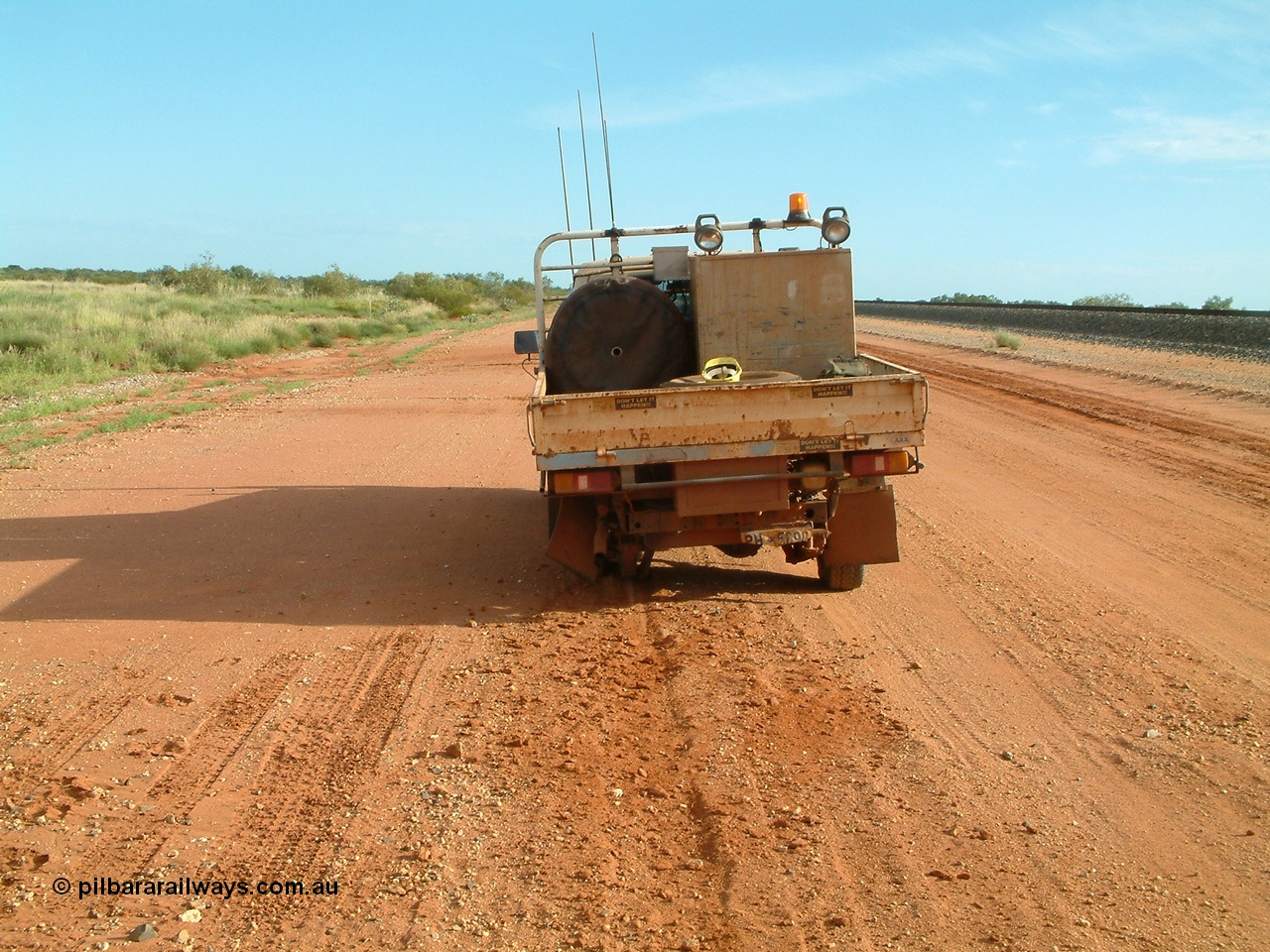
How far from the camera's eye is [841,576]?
295 inches

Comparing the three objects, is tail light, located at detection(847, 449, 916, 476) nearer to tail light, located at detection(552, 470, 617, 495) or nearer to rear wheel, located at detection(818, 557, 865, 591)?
rear wheel, located at detection(818, 557, 865, 591)

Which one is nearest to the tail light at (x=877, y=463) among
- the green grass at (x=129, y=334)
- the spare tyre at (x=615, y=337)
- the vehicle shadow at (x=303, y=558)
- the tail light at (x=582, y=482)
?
the tail light at (x=582, y=482)

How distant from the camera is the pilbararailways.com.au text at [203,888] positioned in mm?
3742

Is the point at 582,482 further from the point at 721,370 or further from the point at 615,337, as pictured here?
the point at 615,337

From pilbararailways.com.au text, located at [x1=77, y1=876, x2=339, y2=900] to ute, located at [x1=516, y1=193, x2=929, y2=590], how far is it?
3.29 meters

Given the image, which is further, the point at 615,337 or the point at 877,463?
the point at 615,337

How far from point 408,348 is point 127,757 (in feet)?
113

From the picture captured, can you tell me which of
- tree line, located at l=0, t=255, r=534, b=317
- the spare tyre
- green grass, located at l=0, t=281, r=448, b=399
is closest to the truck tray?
the spare tyre

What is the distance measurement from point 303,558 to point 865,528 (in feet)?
14.2

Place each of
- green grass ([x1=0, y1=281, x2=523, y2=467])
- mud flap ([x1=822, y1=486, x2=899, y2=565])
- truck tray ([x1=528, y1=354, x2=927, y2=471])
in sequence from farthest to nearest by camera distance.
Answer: green grass ([x1=0, y1=281, x2=523, y2=467])
mud flap ([x1=822, y1=486, x2=899, y2=565])
truck tray ([x1=528, y1=354, x2=927, y2=471])

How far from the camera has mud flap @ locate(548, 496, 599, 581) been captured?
24.6ft

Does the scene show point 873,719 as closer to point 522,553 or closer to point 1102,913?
point 1102,913

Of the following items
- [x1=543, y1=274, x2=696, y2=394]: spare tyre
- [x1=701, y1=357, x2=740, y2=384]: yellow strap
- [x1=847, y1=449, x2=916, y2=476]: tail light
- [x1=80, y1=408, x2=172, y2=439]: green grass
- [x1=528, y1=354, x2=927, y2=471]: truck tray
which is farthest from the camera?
[x1=80, y1=408, x2=172, y2=439]: green grass

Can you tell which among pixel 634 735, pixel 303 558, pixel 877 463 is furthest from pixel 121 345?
pixel 634 735
